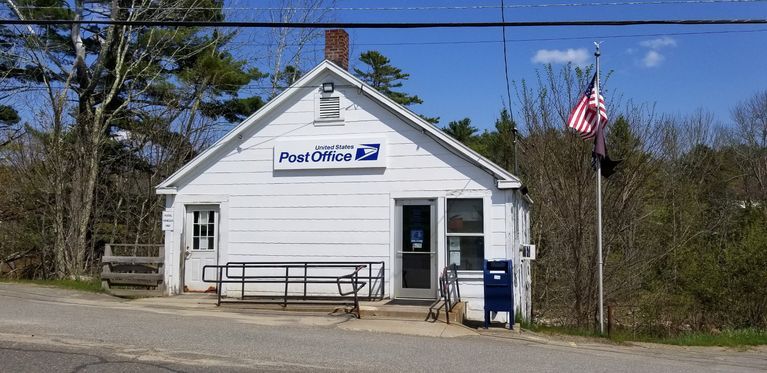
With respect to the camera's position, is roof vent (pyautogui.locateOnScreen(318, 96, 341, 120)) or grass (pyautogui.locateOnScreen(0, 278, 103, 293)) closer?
roof vent (pyautogui.locateOnScreen(318, 96, 341, 120))

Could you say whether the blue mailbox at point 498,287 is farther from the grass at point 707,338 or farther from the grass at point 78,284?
the grass at point 78,284

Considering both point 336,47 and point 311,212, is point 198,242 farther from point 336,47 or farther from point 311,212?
point 336,47

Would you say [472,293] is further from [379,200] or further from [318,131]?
[318,131]

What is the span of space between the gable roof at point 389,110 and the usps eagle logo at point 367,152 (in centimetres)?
90

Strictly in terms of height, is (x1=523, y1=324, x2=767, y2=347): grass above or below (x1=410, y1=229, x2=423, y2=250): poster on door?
below

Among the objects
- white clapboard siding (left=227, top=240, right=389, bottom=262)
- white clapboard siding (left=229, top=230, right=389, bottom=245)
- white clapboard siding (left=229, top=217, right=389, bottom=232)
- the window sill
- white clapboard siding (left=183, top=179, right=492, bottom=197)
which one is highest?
the window sill

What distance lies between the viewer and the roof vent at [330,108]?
49.3ft

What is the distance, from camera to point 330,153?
14844mm

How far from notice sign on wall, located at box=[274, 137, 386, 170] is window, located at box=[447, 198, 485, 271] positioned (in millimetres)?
1982

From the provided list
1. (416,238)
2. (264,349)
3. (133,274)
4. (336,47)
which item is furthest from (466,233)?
(133,274)

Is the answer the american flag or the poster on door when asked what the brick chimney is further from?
the american flag

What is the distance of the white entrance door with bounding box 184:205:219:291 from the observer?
1580 cm

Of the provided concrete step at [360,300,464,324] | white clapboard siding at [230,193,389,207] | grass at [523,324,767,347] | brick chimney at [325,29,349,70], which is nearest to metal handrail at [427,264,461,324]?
concrete step at [360,300,464,324]

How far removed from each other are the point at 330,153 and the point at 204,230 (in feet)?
12.7
